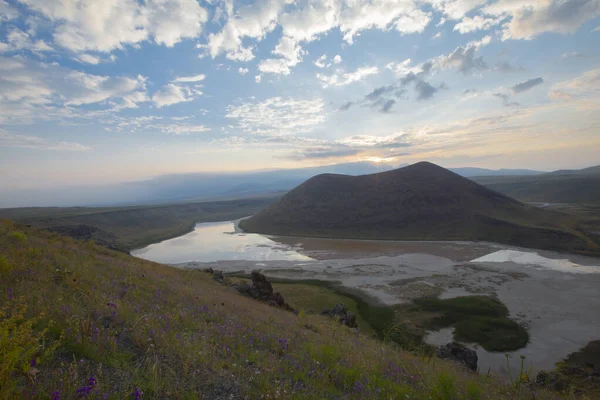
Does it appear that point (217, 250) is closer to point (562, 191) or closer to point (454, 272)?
point (454, 272)

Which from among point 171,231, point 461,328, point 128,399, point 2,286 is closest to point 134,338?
point 128,399

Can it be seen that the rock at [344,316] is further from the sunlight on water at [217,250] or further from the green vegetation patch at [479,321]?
the sunlight on water at [217,250]

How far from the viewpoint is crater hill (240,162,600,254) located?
2638 inches

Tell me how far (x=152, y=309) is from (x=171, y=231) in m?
102

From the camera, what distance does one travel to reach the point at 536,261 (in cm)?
4969

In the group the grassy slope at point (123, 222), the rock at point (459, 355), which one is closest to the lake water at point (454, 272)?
the rock at point (459, 355)

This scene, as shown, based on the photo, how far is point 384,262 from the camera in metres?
52.2

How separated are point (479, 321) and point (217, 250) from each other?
5534 cm

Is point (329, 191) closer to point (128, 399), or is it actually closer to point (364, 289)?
point (364, 289)

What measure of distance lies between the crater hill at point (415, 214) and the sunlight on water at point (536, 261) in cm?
829

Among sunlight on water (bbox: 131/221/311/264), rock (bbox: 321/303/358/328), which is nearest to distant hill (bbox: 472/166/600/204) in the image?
sunlight on water (bbox: 131/221/311/264)

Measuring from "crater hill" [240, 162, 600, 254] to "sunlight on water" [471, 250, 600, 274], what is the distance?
27.2ft

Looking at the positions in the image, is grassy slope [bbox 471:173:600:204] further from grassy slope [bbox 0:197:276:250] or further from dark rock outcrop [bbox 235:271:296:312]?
dark rock outcrop [bbox 235:271:296:312]

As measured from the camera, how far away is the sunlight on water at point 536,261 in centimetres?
4419
